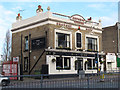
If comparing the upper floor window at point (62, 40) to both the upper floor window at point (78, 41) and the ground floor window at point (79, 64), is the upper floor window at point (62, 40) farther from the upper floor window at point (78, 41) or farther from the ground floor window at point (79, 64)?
the ground floor window at point (79, 64)

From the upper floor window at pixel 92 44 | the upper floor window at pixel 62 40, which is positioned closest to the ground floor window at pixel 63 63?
the upper floor window at pixel 62 40

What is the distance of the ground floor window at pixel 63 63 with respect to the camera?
29138 mm

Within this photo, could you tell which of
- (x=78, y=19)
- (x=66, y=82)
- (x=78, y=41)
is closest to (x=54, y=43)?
(x=78, y=41)

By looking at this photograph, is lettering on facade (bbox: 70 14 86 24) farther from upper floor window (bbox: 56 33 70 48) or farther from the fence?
the fence

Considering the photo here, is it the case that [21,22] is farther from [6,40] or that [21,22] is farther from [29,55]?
[6,40]

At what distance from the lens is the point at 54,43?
2884 centimetres

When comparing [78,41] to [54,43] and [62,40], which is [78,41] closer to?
[62,40]

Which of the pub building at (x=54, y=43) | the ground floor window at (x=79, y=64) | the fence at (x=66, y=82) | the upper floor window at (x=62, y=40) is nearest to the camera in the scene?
the fence at (x=66, y=82)

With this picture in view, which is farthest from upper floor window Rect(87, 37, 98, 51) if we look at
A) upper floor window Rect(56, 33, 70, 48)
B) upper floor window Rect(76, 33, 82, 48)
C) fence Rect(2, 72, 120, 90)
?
fence Rect(2, 72, 120, 90)

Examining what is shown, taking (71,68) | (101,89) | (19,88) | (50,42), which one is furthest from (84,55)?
(19,88)

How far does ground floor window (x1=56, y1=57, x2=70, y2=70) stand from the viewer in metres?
29.1

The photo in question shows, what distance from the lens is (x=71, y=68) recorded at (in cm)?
3066

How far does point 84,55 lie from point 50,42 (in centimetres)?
723

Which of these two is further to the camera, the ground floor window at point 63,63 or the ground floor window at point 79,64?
the ground floor window at point 79,64
